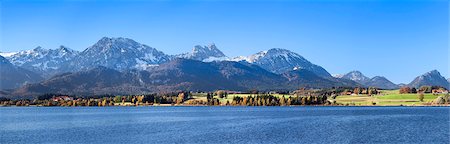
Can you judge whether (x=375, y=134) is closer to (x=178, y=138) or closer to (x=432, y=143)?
(x=432, y=143)

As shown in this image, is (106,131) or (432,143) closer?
(432,143)

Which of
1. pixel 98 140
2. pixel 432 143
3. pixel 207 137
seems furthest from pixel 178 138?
pixel 432 143

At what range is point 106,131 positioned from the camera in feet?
366

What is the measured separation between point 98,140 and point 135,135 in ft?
35.2

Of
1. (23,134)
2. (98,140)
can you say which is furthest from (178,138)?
(23,134)

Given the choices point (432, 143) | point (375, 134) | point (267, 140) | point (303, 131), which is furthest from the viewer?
point (303, 131)

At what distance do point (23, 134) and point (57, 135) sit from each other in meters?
7.18

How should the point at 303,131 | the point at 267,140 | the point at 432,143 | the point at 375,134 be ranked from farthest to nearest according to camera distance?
the point at 303,131, the point at 375,134, the point at 267,140, the point at 432,143

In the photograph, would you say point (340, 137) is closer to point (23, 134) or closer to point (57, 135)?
point (57, 135)

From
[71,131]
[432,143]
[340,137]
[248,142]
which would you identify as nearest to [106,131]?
[71,131]

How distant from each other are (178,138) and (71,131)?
27182 mm

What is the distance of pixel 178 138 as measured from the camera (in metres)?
95.4

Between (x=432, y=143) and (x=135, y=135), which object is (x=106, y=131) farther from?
(x=432, y=143)

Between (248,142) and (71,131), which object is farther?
(71,131)
